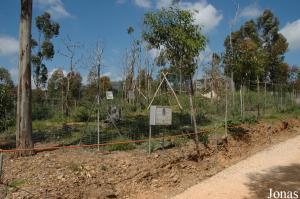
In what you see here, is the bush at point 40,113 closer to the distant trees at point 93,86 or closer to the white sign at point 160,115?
the distant trees at point 93,86

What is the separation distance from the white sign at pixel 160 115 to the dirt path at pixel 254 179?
169cm

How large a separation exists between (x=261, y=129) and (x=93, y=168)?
741cm

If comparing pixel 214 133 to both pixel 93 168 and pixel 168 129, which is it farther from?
pixel 93 168

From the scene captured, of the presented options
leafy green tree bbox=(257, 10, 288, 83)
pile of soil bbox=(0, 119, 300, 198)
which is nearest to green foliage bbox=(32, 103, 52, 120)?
pile of soil bbox=(0, 119, 300, 198)

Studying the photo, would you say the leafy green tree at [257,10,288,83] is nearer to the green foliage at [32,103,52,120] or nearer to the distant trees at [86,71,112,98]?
the distant trees at [86,71,112,98]

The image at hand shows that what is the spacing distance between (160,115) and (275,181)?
2.90 m

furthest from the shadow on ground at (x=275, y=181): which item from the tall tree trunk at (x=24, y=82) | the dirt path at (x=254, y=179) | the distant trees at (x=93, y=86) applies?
the distant trees at (x=93, y=86)

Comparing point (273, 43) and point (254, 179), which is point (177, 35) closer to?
point (254, 179)

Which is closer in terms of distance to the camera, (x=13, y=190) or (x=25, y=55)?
(x=13, y=190)

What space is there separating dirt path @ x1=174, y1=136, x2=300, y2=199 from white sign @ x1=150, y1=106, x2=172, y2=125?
1689mm

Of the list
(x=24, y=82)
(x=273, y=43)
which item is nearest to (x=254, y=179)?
(x=24, y=82)

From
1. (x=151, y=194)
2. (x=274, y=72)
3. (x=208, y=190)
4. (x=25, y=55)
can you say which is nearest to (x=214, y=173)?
(x=208, y=190)

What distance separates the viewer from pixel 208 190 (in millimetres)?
6785

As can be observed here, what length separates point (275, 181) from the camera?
7090 millimetres
